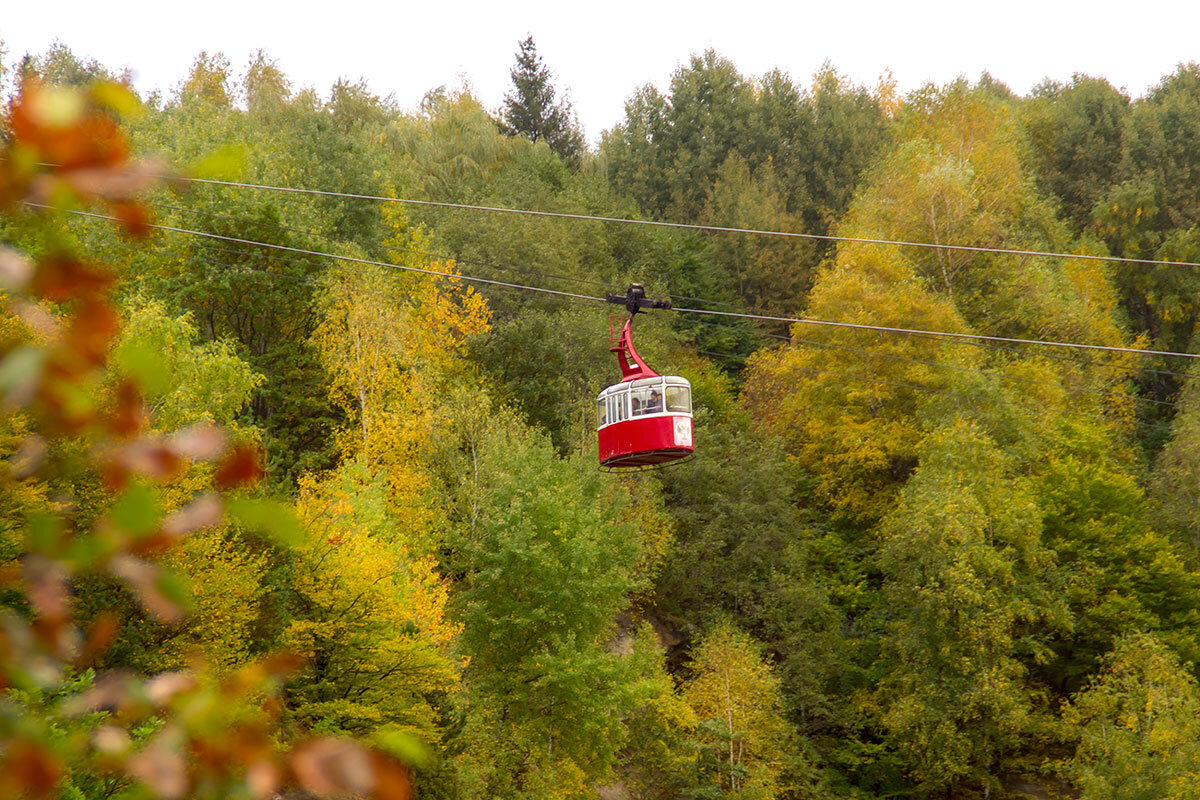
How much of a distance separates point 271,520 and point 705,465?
A: 39117 millimetres

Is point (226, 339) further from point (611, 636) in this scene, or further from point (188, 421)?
point (611, 636)

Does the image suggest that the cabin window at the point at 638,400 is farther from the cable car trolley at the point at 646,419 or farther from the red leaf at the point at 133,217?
the red leaf at the point at 133,217

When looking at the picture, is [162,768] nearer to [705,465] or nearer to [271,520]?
[271,520]

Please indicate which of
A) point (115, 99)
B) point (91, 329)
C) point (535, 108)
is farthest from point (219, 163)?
point (535, 108)

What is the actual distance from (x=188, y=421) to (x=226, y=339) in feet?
26.4

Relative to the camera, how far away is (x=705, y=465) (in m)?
40.2

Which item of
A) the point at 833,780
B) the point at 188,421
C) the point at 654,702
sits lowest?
the point at 833,780

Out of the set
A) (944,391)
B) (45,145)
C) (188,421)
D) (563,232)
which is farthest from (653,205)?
(45,145)

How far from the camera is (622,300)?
19.0 metres

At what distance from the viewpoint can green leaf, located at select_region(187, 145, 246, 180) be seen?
139 cm

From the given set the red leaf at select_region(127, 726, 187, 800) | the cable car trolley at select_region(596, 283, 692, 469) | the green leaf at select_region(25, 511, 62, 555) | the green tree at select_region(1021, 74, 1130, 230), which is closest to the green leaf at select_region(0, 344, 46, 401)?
the green leaf at select_region(25, 511, 62, 555)

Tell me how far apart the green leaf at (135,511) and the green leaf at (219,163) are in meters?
A: 0.41

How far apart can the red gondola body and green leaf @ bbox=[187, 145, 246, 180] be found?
1884 cm

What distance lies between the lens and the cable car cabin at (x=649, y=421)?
2039 centimetres
